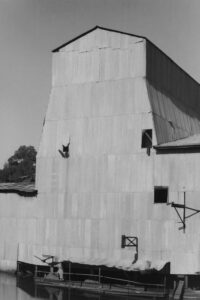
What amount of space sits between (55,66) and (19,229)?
44.3ft

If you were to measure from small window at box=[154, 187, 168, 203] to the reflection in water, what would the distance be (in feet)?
24.4

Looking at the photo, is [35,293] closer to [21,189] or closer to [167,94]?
[21,189]

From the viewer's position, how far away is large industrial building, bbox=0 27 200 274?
40.2m

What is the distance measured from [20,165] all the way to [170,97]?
6427cm

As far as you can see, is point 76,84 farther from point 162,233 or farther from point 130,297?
point 130,297

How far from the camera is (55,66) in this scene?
4612 cm

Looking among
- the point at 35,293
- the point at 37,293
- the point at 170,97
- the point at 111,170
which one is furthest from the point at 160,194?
the point at 35,293

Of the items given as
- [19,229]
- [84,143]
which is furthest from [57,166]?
[19,229]

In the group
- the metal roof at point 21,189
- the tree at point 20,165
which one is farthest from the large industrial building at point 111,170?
the tree at point 20,165

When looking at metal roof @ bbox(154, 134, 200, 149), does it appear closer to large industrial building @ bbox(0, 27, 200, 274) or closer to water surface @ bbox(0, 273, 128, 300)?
large industrial building @ bbox(0, 27, 200, 274)

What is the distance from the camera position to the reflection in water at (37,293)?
3631 cm

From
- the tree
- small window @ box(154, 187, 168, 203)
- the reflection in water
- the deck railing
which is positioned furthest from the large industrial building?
the tree

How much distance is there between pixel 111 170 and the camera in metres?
42.7

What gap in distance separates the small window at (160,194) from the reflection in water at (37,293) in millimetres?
7438
